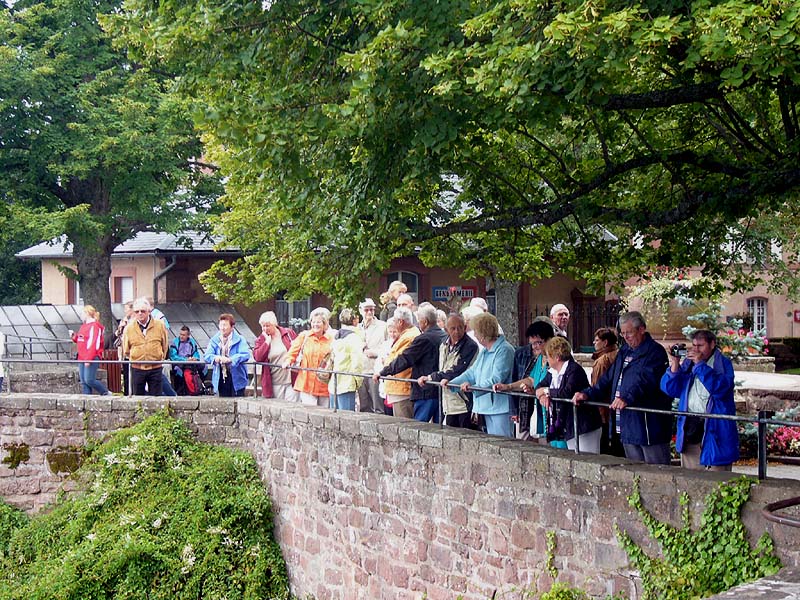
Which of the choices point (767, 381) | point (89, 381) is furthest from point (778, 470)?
point (89, 381)

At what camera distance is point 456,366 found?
1062 cm

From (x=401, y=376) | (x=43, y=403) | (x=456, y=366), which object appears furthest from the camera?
(x=43, y=403)

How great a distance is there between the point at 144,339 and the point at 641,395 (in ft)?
28.0

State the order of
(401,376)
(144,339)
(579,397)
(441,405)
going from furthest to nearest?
(144,339) → (401,376) → (441,405) → (579,397)

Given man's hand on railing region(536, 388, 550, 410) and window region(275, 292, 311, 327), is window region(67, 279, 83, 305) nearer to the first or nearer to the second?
window region(275, 292, 311, 327)

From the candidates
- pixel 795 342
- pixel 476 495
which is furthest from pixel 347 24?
pixel 795 342

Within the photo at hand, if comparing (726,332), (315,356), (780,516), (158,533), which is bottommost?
(158,533)

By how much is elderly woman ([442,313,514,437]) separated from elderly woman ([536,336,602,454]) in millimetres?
640

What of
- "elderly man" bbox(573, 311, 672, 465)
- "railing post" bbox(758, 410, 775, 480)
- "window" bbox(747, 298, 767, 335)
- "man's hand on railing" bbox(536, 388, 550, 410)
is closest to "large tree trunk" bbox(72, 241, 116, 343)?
"man's hand on railing" bbox(536, 388, 550, 410)

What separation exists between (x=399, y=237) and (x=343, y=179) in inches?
28.9

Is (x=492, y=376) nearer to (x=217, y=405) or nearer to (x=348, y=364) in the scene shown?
(x=348, y=364)

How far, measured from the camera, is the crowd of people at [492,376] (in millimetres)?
8383

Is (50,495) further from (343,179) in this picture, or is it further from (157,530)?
(343,179)

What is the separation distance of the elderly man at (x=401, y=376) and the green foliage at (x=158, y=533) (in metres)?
2.78
